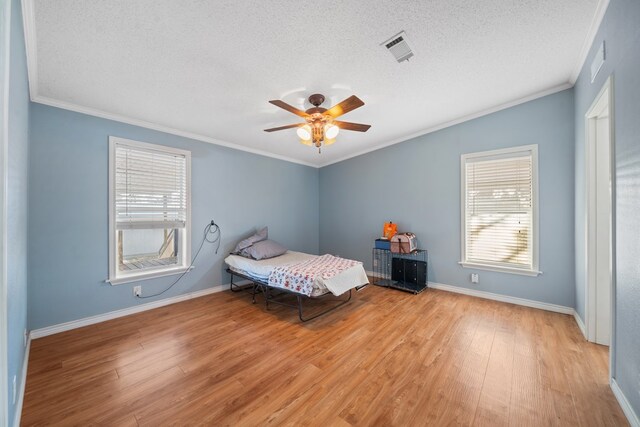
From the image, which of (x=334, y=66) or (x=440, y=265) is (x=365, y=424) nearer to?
(x=334, y=66)

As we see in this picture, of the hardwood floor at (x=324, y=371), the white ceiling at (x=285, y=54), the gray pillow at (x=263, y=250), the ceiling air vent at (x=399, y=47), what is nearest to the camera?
the hardwood floor at (x=324, y=371)

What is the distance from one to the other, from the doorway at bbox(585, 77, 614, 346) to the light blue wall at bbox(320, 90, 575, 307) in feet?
2.50

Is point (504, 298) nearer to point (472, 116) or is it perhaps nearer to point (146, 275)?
point (472, 116)

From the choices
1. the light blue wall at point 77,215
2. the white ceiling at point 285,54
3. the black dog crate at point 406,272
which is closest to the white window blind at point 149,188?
the light blue wall at point 77,215

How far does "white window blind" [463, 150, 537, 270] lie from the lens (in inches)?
132

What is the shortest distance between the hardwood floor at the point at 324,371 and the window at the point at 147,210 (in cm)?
Answer: 70

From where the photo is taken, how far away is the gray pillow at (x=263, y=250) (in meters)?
3.86

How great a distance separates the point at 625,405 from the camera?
1559mm

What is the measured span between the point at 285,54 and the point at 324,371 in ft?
8.95

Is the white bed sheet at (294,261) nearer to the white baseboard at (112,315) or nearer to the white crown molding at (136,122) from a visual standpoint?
the white baseboard at (112,315)

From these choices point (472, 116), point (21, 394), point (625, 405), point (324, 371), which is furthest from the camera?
point (472, 116)

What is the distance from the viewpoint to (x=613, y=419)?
5.00ft

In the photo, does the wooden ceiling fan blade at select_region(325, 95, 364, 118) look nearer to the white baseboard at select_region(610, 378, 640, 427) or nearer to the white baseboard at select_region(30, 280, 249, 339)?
the white baseboard at select_region(610, 378, 640, 427)

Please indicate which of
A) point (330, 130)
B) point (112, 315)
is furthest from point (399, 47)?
point (112, 315)
